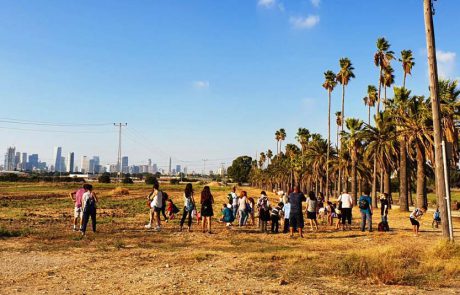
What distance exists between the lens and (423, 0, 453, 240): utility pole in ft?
42.1

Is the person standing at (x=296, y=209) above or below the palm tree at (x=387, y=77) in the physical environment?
below

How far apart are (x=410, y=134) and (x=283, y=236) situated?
21960 millimetres

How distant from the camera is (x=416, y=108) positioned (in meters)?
34.7

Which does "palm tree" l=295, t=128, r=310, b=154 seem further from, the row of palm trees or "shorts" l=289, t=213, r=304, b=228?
"shorts" l=289, t=213, r=304, b=228

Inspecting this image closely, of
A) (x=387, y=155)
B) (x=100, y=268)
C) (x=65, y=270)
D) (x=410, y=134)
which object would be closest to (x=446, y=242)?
(x=100, y=268)

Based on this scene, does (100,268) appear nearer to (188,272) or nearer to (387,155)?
(188,272)

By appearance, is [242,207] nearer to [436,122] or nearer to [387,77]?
[436,122]

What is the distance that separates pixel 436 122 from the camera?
1323 cm

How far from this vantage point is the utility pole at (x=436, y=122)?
42.1 feet

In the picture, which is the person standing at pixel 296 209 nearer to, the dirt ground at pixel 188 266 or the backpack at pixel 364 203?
the dirt ground at pixel 188 266

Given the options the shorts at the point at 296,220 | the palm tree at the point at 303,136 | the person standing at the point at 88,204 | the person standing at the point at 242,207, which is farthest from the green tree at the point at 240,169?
the person standing at the point at 88,204

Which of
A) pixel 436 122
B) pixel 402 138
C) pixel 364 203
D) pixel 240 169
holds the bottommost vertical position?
pixel 364 203

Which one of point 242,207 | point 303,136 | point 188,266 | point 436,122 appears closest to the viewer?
point 188,266

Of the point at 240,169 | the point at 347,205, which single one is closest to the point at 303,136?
the point at 347,205
